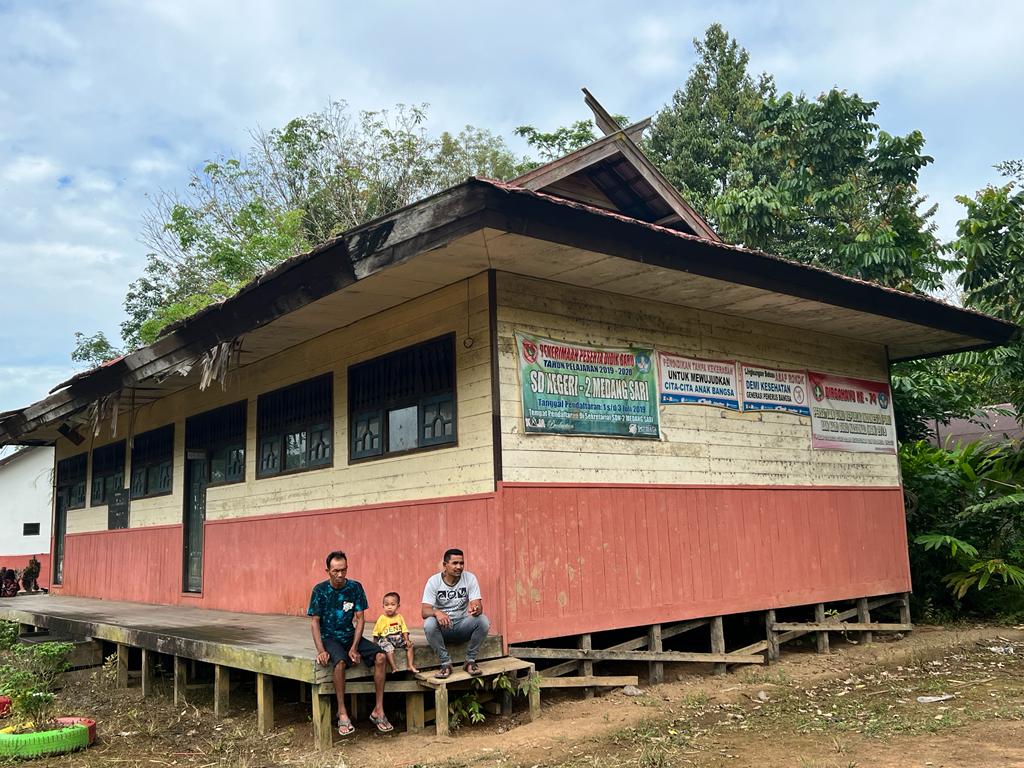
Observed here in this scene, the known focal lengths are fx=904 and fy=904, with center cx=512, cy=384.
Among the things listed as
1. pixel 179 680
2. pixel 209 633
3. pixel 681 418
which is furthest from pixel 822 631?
pixel 179 680

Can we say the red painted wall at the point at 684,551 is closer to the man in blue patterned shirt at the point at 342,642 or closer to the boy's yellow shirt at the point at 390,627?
the boy's yellow shirt at the point at 390,627

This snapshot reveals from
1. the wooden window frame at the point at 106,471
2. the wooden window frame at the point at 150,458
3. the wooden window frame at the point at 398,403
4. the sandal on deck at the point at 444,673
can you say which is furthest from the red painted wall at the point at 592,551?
the wooden window frame at the point at 106,471

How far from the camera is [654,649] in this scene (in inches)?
339

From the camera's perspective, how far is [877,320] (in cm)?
1048

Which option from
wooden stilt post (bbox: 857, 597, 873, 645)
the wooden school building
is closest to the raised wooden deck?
the wooden school building

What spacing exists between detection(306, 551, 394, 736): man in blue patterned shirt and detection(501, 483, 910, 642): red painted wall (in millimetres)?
1222

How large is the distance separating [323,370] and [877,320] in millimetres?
6377

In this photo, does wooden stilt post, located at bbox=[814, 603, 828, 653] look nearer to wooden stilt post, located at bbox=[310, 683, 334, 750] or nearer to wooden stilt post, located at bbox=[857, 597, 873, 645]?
wooden stilt post, located at bbox=[857, 597, 873, 645]

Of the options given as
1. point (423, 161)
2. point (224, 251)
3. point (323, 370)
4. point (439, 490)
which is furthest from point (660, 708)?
point (423, 161)

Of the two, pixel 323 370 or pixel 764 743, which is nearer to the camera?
pixel 764 743

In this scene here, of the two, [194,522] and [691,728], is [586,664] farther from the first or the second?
[194,522]

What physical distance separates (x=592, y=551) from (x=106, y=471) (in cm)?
1061

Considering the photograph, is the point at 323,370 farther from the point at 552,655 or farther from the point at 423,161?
the point at 423,161

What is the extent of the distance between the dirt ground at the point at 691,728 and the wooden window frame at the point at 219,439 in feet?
10.1
